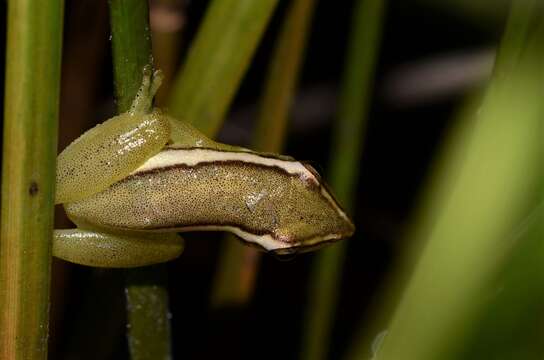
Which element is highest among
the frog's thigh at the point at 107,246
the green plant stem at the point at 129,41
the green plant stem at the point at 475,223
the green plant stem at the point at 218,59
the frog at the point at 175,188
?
the green plant stem at the point at 475,223

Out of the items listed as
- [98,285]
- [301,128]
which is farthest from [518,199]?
[301,128]

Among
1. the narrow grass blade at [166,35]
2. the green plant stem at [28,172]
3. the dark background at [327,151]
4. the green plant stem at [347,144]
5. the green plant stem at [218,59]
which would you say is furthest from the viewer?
the dark background at [327,151]

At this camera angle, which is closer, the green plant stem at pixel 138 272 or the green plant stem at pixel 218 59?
the green plant stem at pixel 138 272

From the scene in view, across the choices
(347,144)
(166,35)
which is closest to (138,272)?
(347,144)

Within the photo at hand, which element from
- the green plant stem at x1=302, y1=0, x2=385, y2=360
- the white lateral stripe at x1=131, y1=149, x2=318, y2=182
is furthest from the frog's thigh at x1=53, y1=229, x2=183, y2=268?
the green plant stem at x1=302, y1=0, x2=385, y2=360

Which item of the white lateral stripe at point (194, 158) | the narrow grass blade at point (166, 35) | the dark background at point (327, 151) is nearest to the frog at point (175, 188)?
the white lateral stripe at point (194, 158)

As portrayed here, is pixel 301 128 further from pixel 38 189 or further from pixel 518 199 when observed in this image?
pixel 518 199

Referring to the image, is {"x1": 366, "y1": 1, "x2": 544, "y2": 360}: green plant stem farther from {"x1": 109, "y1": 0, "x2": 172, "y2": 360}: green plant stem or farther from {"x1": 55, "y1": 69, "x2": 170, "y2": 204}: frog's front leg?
{"x1": 55, "y1": 69, "x2": 170, "y2": 204}: frog's front leg

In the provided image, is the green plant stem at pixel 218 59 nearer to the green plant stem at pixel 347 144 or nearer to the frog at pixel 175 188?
the frog at pixel 175 188

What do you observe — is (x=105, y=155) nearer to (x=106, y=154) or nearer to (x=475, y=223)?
(x=106, y=154)
